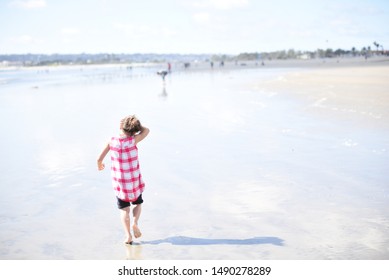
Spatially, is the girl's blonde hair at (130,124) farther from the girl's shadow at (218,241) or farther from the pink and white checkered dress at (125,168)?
the girl's shadow at (218,241)

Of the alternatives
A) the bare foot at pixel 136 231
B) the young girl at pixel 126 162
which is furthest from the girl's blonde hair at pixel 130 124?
the bare foot at pixel 136 231

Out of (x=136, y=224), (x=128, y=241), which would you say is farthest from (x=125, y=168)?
(x=128, y=241)

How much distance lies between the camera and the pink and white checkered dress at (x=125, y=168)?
4.54 m

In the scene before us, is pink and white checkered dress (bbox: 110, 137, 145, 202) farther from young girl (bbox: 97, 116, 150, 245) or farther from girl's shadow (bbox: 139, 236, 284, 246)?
girl's shadow (bbox: 139, 236, 284, 246)

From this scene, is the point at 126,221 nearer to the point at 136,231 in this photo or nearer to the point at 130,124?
the point at 136,231

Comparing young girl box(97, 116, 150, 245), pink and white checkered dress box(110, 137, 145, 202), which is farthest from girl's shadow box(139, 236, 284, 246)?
pink and white checkered dress box(110, 137, 145, 202)

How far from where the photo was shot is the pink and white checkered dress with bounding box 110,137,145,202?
14.9ft

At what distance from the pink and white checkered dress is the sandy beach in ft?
2.20

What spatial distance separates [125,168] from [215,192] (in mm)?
2274

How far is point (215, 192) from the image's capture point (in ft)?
21.2

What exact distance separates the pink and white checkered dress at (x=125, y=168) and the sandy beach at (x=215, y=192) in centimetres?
67

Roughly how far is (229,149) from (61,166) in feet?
12.5

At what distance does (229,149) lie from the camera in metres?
9.27
